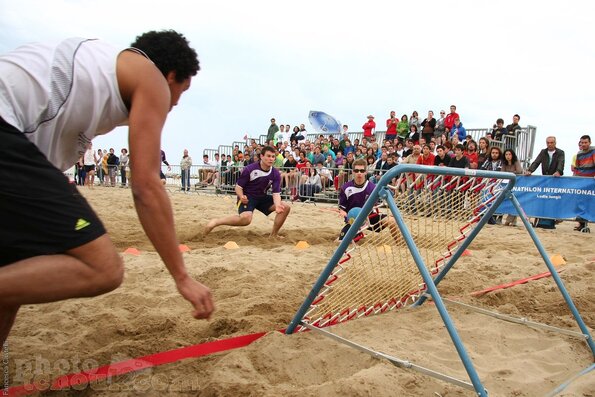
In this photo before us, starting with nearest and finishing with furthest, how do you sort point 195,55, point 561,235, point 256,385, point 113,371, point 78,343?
point 195,55 < point 256,385 < point 113,371 < point 78,343 < point 561,235

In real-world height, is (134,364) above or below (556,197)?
below

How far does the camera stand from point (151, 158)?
70.6 inches

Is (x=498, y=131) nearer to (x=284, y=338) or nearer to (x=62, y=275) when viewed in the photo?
(x=284, y=338)

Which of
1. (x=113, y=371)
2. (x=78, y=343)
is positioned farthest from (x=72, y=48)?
(x=78, y=343)

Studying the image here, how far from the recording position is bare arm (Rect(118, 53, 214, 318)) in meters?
1.79

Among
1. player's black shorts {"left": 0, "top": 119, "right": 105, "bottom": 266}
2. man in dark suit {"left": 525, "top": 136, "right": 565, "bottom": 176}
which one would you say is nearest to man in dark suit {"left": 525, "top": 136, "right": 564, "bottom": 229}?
man in dark suit {"left": 525, "top": 136, "right": 565, "bottom": 176}

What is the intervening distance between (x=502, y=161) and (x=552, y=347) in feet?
26.4

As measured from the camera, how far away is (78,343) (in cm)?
310

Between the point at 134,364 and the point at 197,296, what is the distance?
1055 millimetres

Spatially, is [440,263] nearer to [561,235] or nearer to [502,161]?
[561,235]

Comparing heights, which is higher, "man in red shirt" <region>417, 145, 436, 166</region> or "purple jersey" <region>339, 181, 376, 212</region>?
"man in red shirt" <region>417, 145, 436, 166</region>

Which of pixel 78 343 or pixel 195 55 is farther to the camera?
pixel 78 343

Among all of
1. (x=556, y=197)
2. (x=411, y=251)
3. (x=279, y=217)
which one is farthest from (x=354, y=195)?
(x=556, y=197)

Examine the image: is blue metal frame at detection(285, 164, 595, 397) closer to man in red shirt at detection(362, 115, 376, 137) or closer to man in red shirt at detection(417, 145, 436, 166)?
man in red shirt at detection(417, 145, 436, 166)
